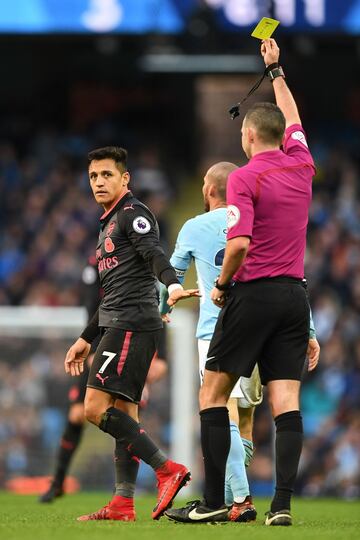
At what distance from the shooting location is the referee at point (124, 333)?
21.5 ft

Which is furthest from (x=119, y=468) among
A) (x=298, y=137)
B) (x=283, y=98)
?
(x=283, y=98)

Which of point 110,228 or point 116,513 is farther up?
point 110,228

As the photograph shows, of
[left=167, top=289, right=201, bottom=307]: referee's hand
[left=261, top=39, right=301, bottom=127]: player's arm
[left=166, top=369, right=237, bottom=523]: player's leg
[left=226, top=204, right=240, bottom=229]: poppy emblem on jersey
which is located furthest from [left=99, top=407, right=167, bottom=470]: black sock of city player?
[left=261, top=39, right=301, bottom=127]: player's arm

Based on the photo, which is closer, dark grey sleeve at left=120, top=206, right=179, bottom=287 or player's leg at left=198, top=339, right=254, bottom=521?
dark grey sleeve at left=120, top=206, right=179, bottom=287

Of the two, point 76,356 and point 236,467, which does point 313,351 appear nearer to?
point 236,467

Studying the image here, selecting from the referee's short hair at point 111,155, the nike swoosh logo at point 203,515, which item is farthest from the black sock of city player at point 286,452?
the referee's short hair at point 111,155

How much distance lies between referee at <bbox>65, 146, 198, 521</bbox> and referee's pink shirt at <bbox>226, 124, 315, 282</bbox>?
1.93 feet

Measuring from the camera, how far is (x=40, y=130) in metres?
20.3

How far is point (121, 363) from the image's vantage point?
21.6 ft

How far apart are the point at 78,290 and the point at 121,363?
33.2ft

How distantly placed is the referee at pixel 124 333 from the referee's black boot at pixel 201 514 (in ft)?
0.45

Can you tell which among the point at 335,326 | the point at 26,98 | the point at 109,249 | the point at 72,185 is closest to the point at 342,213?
the point at 335,326

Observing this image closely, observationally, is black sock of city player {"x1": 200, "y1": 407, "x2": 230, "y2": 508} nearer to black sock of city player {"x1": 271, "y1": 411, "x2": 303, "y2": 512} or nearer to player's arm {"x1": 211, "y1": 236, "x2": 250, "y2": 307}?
black sock of city player {"x1": 271, "y1": 411, "x2": 303, "y2": 512}

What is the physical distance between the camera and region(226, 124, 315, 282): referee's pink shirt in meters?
6.00
